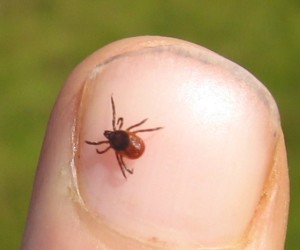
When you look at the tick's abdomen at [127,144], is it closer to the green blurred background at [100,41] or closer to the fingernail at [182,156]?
the fingernail at [182,156]

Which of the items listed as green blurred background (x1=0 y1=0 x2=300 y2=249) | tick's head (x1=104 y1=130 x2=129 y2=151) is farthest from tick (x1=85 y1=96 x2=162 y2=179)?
green blurred background (x1=0 y1=0 x2=300 y2=249)

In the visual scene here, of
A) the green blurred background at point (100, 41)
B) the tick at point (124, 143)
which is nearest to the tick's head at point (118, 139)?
the tick at point (124, 143)

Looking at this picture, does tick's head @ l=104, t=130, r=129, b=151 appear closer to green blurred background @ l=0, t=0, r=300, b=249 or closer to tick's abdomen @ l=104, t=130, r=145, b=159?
tick's abdomen @ l=104, t=130, r=145, b=159

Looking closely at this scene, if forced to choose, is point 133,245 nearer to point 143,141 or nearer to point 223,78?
point 143,141

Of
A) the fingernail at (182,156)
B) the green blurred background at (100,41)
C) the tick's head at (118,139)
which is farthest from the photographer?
the green blurred background at (100,41)

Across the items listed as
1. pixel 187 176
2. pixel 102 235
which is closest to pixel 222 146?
pixel 187 176

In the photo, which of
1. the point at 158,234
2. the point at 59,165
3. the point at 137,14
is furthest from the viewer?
the point at 137,14
